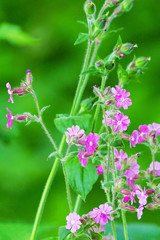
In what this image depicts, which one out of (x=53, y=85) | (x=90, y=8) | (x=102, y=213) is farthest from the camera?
(x=53, y=85)

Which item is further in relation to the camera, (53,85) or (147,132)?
(53,85)

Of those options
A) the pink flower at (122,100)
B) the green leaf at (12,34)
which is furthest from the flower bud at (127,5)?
the green leaf at (12,34)

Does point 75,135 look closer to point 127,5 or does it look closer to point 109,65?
point 109,65

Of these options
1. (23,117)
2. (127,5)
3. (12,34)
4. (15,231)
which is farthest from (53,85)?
(23,117)

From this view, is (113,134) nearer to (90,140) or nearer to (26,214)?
(90,140)

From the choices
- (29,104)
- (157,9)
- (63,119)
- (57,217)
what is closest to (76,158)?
(63,119)

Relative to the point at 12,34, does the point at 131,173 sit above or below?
below

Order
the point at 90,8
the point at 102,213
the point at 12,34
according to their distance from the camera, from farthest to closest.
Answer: the point at 12,34 < the point at 90,8 < the point at 102,213
